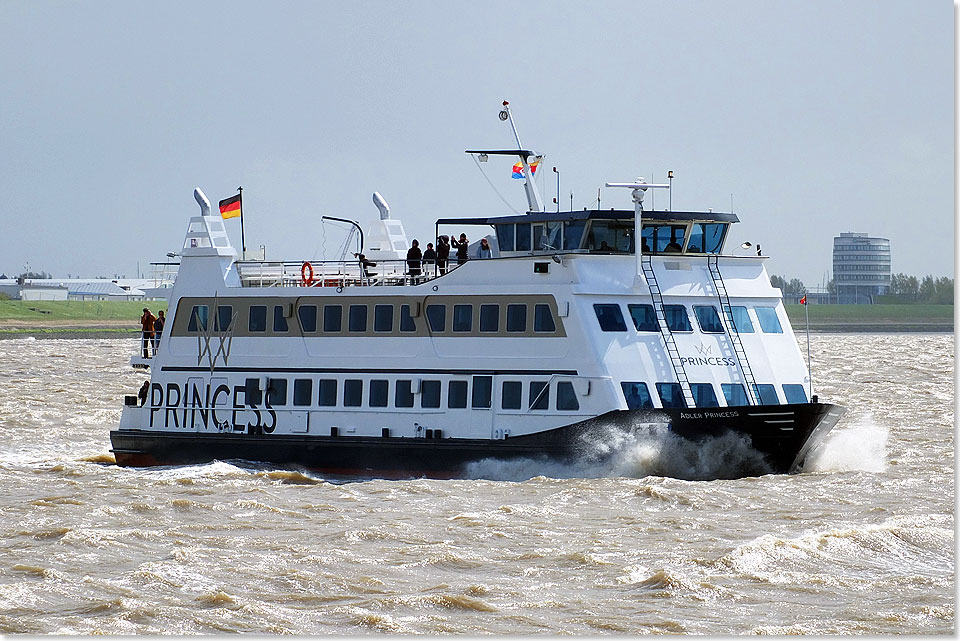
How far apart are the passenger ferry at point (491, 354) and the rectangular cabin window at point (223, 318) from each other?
0.10ft

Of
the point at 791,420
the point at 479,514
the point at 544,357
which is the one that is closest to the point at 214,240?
the point at 544,357

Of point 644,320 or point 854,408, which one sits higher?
point 644,320

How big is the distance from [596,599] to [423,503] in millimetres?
6853

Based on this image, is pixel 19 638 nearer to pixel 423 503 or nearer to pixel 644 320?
pixel 423 503

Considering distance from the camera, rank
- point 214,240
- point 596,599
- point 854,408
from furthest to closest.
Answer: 1. point 854,408
2. point 214,240
3. point 596,599

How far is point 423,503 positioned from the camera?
22719mm

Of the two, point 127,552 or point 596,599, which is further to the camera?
point 127,552

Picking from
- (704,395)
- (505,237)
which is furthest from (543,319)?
(704,395)

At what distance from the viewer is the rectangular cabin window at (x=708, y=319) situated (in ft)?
82.4

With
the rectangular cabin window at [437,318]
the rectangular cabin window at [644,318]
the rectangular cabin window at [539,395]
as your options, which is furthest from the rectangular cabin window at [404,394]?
the rectangular cabin window at [644,318]

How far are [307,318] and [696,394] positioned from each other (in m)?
7.97

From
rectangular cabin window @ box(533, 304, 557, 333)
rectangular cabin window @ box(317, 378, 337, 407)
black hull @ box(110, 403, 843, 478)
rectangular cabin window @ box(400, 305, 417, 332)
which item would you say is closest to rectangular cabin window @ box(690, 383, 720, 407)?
black hull @ box(110, 403, 843, 478)

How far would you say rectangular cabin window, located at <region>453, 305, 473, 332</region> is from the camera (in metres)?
25.8

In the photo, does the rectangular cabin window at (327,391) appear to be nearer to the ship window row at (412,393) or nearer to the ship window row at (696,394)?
the ship window row at (412,393)
